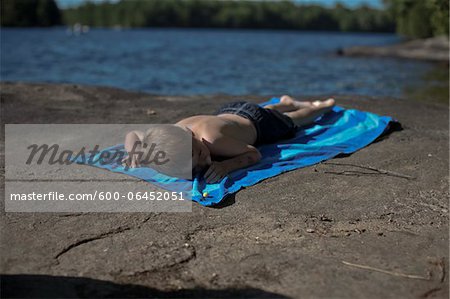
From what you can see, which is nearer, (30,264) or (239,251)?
(30,264)

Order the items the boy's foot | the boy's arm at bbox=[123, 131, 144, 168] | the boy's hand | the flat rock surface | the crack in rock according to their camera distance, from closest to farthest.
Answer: the flat rock surface
the crack in rock
the boy's hand
the boy's arm at bbox=[123, 131, 144, 168]
the boy's foot

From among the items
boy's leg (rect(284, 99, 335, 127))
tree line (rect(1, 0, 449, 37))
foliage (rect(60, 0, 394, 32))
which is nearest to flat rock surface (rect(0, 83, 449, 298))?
boy's leg (rect(284, 99, 335, 127))

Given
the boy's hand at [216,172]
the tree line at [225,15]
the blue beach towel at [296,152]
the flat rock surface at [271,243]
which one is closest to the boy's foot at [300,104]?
the blue beach towel at [296,152]

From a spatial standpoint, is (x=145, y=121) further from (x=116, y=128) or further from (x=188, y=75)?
(x=188, y=75)

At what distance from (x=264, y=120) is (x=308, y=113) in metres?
1.18

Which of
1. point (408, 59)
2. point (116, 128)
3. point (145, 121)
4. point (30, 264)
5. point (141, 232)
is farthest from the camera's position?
point (408, 59)

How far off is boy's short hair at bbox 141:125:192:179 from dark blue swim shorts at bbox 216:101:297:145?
1.27 meters

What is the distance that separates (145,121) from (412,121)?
3.66 meters

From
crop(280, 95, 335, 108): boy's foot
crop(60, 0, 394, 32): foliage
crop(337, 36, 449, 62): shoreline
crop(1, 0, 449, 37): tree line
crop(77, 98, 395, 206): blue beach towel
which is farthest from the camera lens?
A: crop(60, 0, 394, 32): foliage

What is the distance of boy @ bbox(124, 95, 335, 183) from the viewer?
15.6 feet

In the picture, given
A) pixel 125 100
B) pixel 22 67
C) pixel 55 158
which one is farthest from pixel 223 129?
pixel 22 67

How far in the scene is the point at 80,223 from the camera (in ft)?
12.3

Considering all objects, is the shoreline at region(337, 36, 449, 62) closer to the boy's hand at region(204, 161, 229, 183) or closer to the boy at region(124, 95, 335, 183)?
the boy at region(124, 95, 335, 183)

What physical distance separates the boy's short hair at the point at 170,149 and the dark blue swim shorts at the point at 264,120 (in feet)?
4.15
